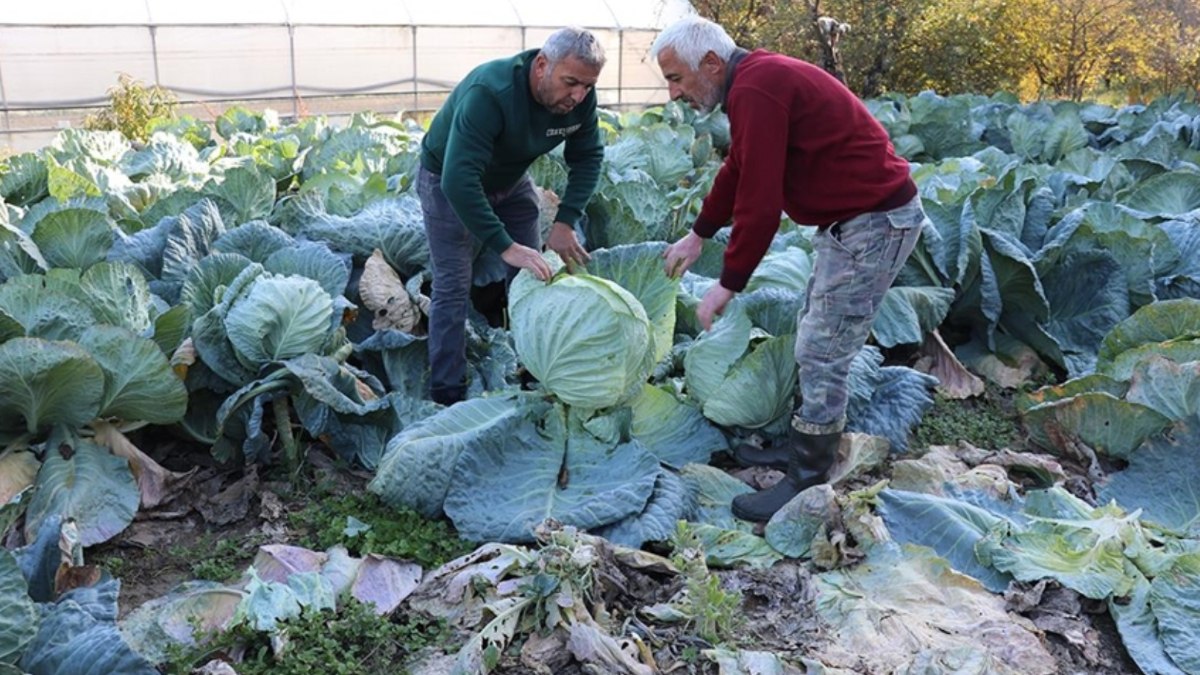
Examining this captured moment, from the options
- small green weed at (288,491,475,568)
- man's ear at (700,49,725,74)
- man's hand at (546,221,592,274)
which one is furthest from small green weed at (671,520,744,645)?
man's hand at (546,221,592,274)

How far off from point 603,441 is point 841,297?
3.53 feet

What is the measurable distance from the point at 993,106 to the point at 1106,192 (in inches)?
230

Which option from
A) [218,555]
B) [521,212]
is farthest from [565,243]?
[218,555]

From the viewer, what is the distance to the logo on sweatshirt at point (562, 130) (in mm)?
Answer: 4305

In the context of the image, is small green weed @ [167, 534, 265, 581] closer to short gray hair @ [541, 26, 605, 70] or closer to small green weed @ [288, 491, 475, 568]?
small green weed @ [288, 491, 475, 568]

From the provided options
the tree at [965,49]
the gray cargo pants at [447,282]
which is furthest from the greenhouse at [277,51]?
the gray cargo pants at [447,282]

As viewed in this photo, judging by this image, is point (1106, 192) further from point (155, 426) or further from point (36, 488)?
point (36, 488)

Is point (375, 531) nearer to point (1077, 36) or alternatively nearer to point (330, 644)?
point (330, 644)

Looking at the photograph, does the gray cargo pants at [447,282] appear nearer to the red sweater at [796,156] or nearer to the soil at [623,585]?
the soil at [623,585]

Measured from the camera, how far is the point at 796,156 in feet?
11.5

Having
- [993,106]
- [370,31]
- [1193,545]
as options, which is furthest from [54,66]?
[1193,545]

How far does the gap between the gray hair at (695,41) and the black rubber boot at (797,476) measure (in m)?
1.48

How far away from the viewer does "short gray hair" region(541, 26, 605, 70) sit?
3.80 m

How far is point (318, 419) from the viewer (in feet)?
13.7
